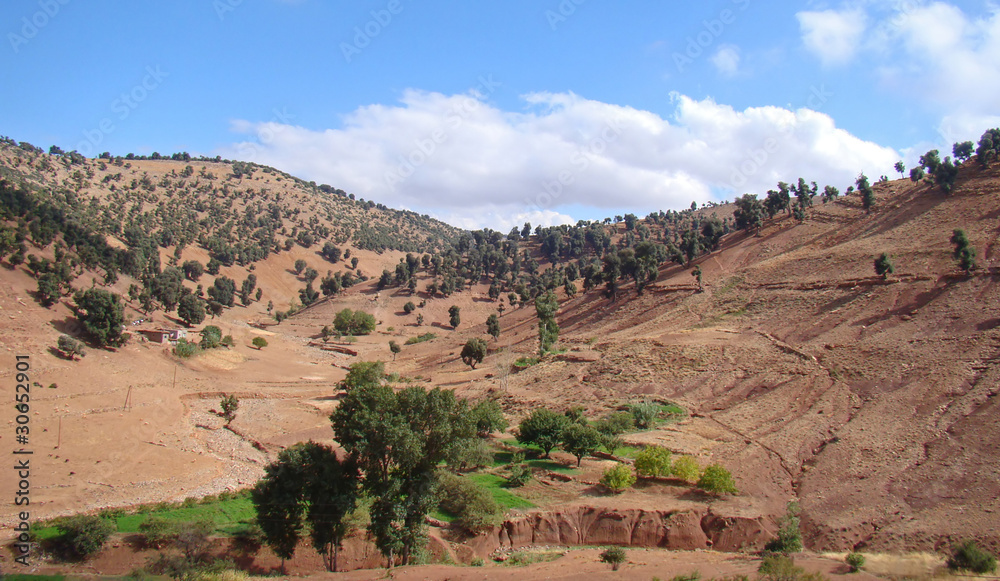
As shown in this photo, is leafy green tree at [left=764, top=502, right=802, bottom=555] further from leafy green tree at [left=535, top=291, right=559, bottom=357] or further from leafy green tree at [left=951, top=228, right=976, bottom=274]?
leafy green tree at [left=951, top=228, right=976, bottom=274]

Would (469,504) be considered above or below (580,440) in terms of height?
below

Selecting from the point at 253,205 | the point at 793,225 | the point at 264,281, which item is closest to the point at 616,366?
the point at 793,225

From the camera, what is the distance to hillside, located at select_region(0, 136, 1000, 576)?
25297 millimetres

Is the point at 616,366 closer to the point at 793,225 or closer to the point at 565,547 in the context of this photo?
the point at 565,547

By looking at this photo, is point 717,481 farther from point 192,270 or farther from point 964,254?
point 192,270

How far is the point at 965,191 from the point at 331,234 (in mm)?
143071

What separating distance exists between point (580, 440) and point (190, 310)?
5869cm

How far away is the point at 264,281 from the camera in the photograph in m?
127

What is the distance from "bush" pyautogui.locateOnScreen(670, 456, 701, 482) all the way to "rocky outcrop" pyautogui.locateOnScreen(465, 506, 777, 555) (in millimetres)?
2570

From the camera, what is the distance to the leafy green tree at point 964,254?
1890 inches

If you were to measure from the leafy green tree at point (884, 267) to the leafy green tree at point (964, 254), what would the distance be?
16.3ft

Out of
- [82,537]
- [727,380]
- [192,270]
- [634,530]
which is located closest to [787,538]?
[634,530]

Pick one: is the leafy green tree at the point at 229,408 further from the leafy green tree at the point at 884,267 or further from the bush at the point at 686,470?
the leafy green tree at the point at 884,267

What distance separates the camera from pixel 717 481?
2522 centimetres
